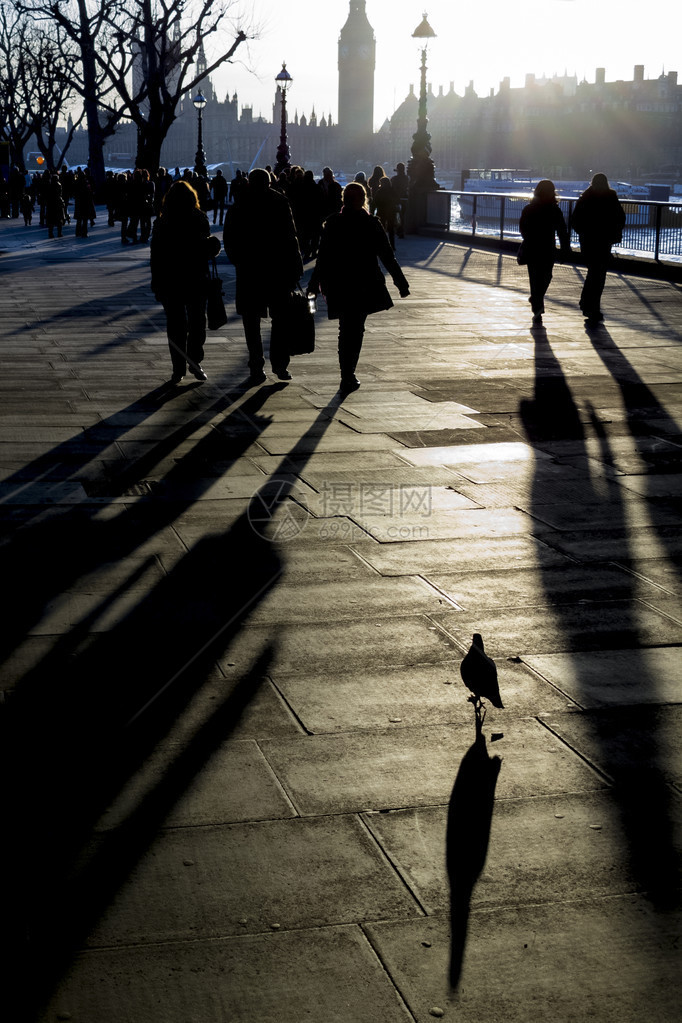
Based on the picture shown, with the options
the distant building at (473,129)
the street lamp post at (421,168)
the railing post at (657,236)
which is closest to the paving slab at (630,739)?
the railing post at (657,236)

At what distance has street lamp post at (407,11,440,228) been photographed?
30.1 metres

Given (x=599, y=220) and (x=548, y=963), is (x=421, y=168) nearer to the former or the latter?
(x=599, y=220)

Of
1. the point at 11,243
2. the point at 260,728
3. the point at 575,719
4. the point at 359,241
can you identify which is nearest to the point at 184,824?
the point at 260,728

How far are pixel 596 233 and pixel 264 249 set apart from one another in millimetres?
5254

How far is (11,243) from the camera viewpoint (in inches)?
1134

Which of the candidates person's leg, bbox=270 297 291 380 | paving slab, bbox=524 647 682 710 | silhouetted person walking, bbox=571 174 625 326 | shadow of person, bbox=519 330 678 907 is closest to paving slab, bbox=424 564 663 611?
shadow of person, bbox=519 330 678 907

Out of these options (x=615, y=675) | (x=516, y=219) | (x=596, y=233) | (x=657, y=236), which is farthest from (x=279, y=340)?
(x=516, y=219)

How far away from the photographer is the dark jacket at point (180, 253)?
30.9 feet

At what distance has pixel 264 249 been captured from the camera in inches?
376

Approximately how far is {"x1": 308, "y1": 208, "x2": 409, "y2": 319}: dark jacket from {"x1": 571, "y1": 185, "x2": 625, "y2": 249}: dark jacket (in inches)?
193

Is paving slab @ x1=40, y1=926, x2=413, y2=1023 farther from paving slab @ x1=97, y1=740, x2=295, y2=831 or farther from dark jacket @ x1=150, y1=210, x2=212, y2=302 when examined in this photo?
dark jacket @ x1=150, y1=210, x2=212, y2=302

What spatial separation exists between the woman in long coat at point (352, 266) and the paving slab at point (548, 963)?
6.87 m

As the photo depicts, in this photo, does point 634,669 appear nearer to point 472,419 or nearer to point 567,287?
point 472,419

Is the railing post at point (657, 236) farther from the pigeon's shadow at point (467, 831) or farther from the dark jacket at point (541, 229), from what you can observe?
the pigeon's shadow at point (467, 831)
